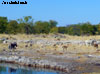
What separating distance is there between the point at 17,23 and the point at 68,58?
43778mm

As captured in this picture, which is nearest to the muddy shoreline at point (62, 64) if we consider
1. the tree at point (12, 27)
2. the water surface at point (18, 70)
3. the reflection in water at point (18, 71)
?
the water surface at point (18, 70)

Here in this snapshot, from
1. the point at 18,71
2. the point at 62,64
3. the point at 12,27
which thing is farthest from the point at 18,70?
the point at 12,27

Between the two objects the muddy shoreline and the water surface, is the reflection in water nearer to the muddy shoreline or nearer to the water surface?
the water surface

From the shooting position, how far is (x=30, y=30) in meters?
→ 67.5

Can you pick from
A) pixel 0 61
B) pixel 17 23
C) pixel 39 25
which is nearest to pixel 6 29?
pixel 17 23

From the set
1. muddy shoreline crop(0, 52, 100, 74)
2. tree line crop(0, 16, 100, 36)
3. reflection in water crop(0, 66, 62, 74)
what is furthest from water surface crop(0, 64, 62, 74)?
tree line crop(0, 16, 100, 36)

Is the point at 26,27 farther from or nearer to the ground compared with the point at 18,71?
farther from the ground

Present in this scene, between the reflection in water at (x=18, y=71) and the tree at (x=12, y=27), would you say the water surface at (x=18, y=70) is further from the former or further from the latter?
the tree at (x=12, y=27)

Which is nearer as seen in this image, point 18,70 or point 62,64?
point 62,64

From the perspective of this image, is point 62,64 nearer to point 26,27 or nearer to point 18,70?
point 18,70

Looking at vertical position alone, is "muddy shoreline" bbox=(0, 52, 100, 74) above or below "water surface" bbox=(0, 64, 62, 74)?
above

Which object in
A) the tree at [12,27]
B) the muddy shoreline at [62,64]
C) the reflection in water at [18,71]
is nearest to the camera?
the muddy shoreline at [62,64]

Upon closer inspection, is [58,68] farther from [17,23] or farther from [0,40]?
[17,23]

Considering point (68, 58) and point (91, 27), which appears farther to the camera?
point (91, 27)
